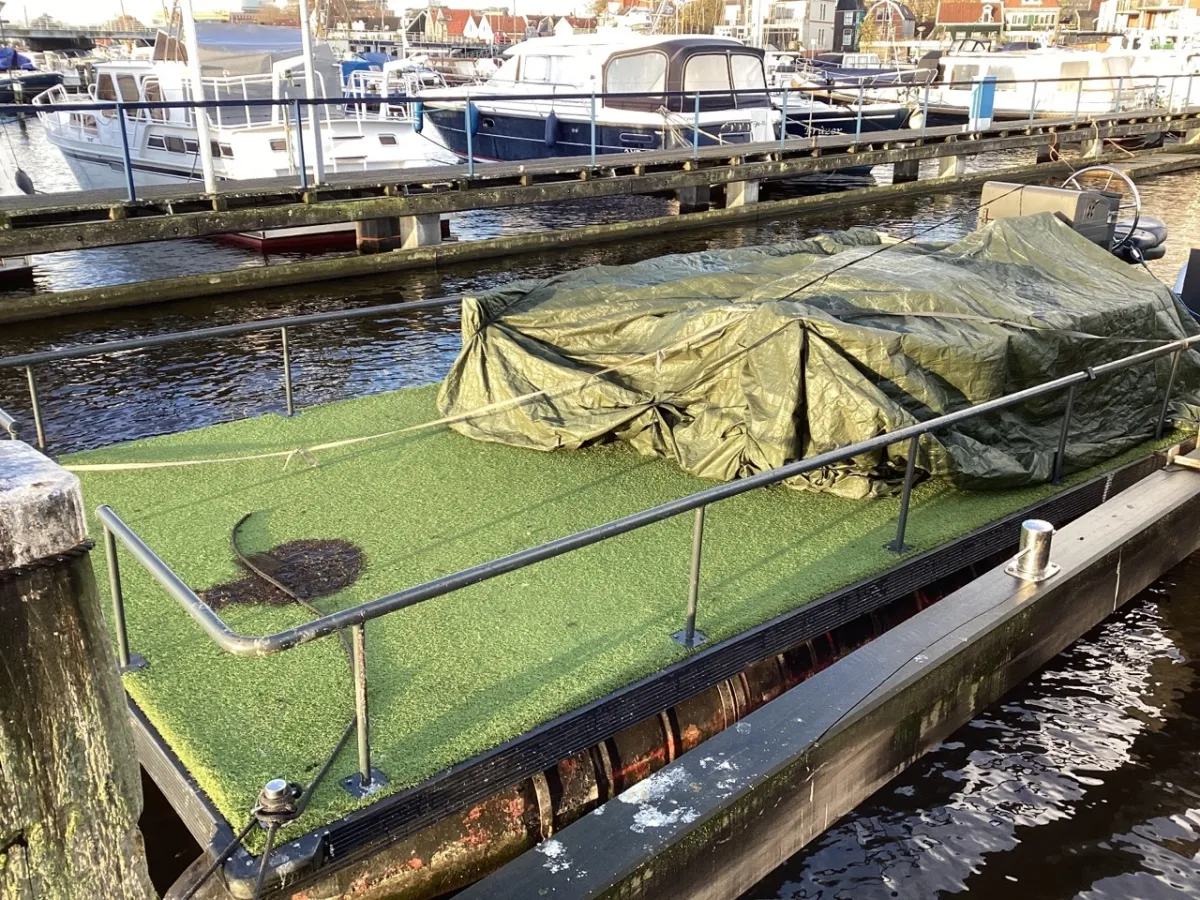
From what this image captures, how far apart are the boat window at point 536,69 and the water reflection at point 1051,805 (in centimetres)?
2149

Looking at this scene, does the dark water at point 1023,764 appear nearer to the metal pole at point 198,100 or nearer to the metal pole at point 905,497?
the metal pole at point 905,497

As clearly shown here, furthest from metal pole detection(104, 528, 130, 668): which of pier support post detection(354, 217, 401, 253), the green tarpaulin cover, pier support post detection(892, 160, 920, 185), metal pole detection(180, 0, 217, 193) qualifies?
pier support post detection(892, 160, 920, 185)

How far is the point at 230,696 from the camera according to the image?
4.11m

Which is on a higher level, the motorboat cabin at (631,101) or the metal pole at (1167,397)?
the motorboat cabin at (631,101)

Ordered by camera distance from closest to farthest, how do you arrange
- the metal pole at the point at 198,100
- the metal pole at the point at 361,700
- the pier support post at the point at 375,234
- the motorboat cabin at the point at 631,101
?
the metal pole at the point at 361,700, the metal pole at the point at 198,100, the pier support post at the point at 375,234, the motorboat cabin at the point at 631,101

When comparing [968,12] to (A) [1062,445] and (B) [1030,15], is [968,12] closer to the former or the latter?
(B) [1030,15]

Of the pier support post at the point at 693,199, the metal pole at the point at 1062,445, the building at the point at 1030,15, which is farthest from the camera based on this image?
the building at the point at 1030,15

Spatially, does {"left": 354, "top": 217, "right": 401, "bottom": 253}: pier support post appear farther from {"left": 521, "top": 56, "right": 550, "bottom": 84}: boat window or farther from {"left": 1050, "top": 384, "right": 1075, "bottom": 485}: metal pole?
{"left": 1050, "top": 384, "right": 1075, "bottom": 485}: metal pole

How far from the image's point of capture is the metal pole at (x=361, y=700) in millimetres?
3247

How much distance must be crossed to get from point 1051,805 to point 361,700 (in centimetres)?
369

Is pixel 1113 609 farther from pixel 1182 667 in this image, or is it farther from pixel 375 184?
pixel 375 184

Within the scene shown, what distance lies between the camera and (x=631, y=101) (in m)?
22.5

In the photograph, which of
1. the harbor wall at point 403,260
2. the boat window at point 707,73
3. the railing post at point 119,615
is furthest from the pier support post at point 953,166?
the railing post at point 119,615

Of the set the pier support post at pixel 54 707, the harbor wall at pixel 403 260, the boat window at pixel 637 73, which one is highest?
the boat window at pixel 637 73
